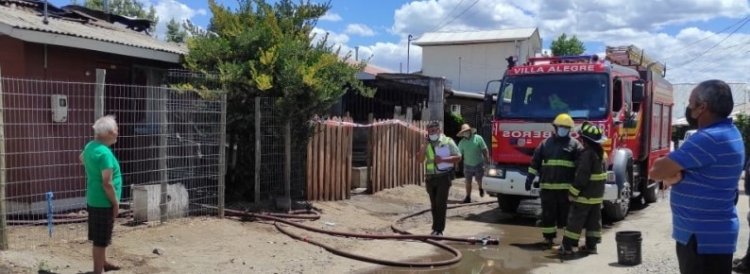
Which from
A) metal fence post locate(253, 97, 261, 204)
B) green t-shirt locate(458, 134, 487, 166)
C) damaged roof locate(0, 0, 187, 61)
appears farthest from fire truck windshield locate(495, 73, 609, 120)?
damaged roof locate(0, 0, 187, 61)

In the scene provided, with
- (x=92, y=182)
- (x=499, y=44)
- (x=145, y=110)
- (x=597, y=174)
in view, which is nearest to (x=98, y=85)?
(x=145, y=110)

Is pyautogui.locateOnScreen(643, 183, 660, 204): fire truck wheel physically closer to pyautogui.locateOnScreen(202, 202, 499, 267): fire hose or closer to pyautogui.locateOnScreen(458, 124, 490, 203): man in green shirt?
pyautogui.locateOnScreen(458, 124, 490, 203): man in green shirt

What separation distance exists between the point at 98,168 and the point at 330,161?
249 inches

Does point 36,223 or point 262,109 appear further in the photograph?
point 262,109

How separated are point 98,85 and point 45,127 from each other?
1.81m

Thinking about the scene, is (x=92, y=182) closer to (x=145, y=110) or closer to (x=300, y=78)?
(x=145, y=110)

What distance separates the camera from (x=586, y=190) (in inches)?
329

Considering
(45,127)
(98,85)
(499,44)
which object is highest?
(499,44)

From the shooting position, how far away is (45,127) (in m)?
8.86

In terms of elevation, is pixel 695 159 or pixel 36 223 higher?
pixel 695 159

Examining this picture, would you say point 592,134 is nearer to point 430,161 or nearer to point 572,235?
point 572,235

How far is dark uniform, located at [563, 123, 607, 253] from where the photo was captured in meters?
8.27

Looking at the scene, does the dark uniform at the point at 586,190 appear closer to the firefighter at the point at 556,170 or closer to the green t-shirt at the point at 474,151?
the firefighter at the point at 556,170

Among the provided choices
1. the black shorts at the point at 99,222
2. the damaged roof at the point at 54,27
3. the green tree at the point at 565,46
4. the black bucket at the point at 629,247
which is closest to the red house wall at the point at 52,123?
the damaged roof at the point at 54,27
